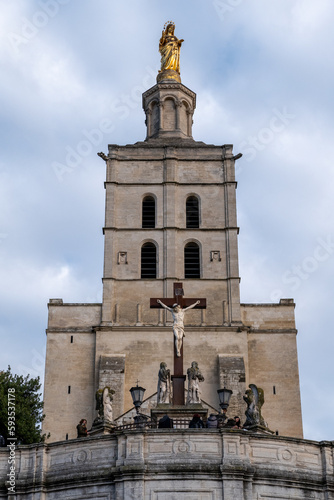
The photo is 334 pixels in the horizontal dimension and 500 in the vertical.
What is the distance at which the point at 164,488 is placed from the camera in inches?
949

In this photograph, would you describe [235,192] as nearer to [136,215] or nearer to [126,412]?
[136,215]

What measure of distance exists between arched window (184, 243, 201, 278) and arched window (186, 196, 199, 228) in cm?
158

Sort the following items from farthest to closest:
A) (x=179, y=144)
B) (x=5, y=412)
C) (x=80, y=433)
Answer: (x=179, y=144) < (x=5, y=412) < (x=80, y=433)

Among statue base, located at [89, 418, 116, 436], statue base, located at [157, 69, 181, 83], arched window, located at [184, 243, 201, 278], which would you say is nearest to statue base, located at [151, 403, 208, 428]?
statue base, located at [89, 418, 116, 436]

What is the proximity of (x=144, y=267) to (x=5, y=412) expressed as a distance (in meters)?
16.0

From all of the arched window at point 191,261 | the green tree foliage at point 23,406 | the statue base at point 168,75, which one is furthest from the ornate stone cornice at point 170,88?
the green tree foliage at point 23,406

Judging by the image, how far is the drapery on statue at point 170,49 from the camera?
63.4 m

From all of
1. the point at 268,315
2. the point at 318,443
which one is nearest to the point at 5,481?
the point at 318,443

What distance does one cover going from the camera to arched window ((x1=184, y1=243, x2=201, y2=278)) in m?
52.4

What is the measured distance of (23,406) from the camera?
133ft

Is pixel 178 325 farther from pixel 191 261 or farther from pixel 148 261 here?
pixel 191 261

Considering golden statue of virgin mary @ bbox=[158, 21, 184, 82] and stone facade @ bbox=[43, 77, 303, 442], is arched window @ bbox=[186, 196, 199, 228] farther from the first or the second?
golden statue of virgin mary @ bbox=[158, 21, 184, 82]

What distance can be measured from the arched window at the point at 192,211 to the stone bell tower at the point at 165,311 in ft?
0.23

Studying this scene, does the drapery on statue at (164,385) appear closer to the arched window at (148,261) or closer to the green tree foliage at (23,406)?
the green tree foliage at (23,406)
